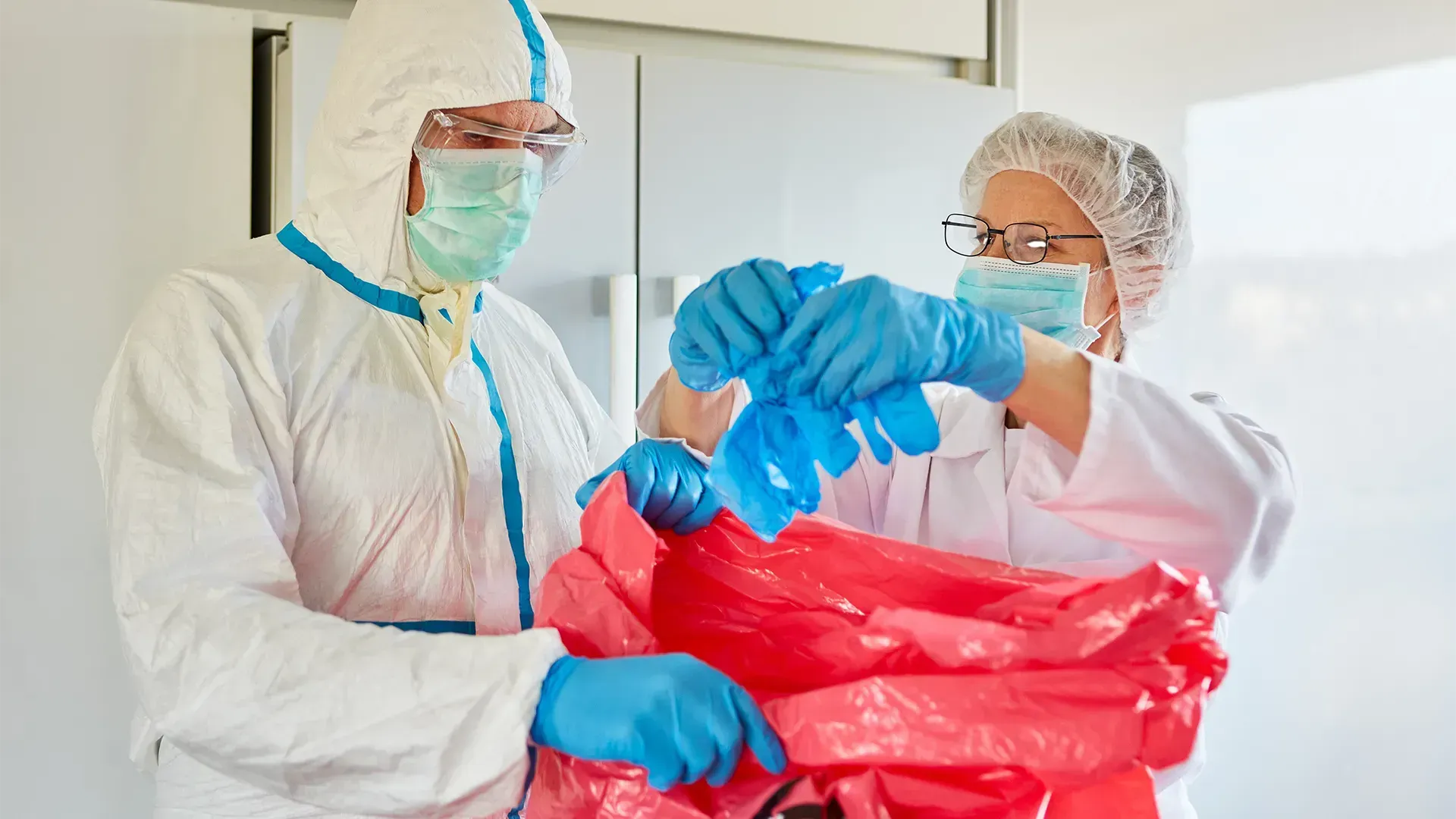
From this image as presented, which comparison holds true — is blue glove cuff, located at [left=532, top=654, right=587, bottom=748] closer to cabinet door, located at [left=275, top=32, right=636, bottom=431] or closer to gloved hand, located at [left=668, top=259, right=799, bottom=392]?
gloved hand, located at [left=668, top=259, right=799, bottom=392]

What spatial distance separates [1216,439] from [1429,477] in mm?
2204

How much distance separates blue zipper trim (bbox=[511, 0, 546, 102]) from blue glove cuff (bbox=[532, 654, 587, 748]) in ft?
1.99

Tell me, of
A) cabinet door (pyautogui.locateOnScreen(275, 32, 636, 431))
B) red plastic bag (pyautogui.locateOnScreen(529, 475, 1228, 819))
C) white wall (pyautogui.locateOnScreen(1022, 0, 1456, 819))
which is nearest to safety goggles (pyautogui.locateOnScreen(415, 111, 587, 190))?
red plastic bag (pyautogui.locateOnScreen(529, 475, 1228, 819))

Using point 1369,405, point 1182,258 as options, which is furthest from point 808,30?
point 1369,405

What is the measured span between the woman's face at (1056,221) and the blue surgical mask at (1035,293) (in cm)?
3

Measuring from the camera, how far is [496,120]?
1273 millimetres

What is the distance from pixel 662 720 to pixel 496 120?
68cm

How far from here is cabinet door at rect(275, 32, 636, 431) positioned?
1.84 metres

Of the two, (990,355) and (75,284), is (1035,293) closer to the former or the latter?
(990,355)

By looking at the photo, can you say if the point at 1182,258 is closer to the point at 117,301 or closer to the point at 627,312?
the point at 627,312

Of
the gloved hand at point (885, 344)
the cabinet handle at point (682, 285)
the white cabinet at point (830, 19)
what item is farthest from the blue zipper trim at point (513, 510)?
the white cabinet at point (830, 19)

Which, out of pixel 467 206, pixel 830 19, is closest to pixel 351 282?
pixel 467 206

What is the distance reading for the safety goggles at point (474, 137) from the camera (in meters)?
1.24

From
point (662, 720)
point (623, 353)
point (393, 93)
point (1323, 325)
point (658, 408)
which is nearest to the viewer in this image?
point (662, 720)
